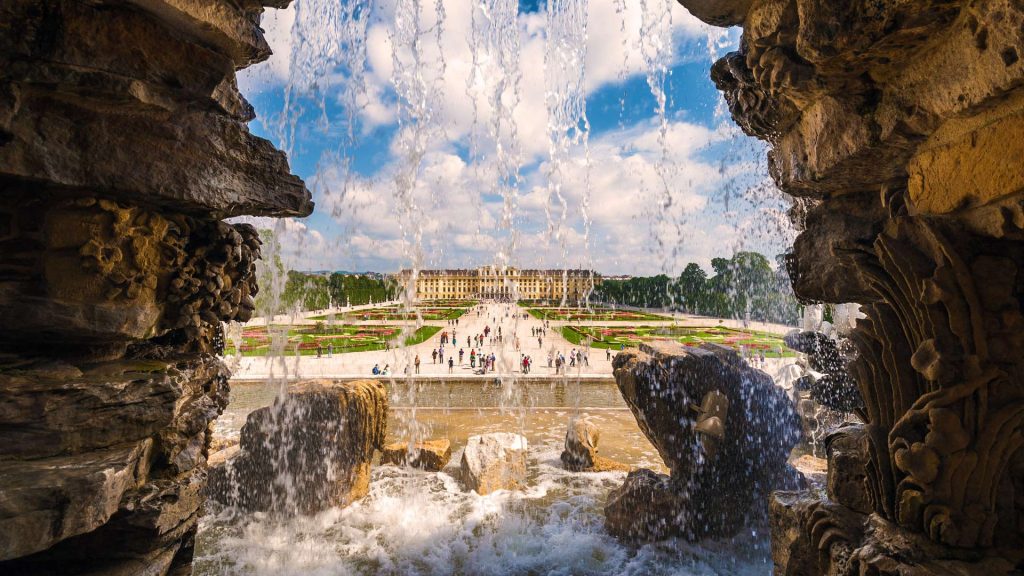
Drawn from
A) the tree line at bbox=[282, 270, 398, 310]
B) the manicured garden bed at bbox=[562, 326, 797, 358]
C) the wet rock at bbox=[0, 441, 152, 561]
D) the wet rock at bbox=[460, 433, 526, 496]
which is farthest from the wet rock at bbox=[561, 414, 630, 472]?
the tree line at bbox=[282, 270, 398, 310]

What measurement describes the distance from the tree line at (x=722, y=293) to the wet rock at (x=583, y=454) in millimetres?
6005

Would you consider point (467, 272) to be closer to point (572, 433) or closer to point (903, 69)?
A: point (572, 433)

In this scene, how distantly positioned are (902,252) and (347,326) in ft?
98.4

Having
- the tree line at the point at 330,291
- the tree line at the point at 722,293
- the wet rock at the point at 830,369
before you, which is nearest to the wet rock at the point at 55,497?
the wet rock at the point at 830,369

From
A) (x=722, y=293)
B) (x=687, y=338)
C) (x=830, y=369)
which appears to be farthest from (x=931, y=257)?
(x=722, y=293)

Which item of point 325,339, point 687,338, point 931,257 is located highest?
point 931,257

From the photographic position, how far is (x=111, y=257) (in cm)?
269

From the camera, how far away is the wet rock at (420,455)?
8062 mm

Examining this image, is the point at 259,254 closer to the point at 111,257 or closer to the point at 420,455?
the point at 111,257

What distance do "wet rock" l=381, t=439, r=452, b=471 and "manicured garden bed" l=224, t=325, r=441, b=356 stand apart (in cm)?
1088

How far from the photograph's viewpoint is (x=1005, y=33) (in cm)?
144

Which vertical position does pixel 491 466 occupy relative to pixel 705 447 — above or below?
below

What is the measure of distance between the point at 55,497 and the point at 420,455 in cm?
621

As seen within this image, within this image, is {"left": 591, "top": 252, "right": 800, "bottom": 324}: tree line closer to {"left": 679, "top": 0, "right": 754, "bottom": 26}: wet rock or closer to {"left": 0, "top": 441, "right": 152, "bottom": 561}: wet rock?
{"left": 679, "top": 0, "right": 754, "bottom": 26}: wet rock
